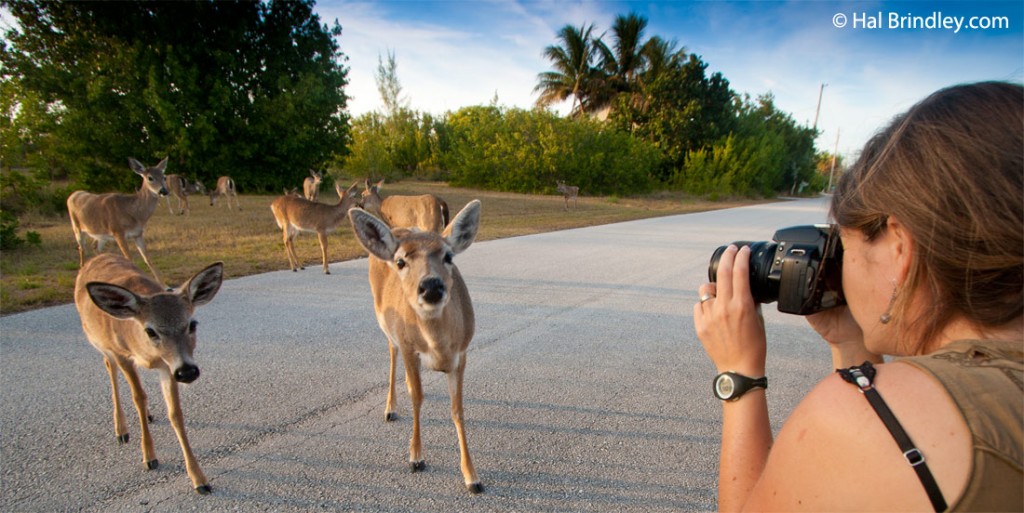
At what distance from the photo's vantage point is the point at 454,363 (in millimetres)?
3059

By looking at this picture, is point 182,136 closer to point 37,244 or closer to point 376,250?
point 37,244

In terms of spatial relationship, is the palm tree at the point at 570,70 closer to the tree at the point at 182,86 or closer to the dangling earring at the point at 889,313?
the tree at the point at 182,86

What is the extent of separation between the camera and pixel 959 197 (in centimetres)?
95

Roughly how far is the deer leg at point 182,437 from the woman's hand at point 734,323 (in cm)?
273

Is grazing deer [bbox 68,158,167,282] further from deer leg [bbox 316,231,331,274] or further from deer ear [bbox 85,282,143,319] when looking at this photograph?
deer ear [bbox 85,282,143,319]

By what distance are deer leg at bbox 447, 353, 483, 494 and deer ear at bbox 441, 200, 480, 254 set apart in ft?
2.47

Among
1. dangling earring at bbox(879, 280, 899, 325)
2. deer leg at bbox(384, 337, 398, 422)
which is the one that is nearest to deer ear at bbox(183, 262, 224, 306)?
deer leg at bbox(384, 337, 398, 422)

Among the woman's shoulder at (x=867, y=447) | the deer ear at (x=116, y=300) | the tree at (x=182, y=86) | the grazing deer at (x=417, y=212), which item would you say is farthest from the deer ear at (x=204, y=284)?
the tree at (x=182, y=86)

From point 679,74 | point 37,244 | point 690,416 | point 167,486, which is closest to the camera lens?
point 167,486

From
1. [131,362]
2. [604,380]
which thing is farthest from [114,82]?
[604,380]

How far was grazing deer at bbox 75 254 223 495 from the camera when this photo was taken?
266 centimetres

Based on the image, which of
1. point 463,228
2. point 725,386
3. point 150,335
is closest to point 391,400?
point 463,228

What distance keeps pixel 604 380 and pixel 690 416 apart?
0.77 meters

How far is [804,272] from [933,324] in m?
0.45
